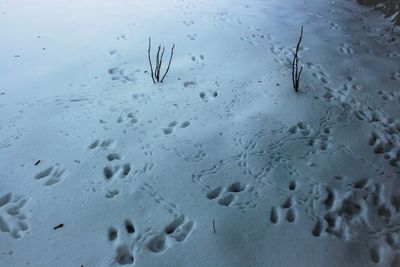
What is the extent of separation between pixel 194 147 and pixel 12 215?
1.31 metres

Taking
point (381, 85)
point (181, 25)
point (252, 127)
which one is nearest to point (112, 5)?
point (181, 25)

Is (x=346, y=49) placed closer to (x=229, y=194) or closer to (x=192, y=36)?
(x=192, y=36)

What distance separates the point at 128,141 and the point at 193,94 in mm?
898

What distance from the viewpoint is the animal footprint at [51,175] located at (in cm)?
240

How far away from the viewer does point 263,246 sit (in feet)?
6.68

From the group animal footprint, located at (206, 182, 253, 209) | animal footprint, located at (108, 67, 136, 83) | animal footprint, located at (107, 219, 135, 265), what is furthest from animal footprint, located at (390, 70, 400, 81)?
animal footprint, located at (107, 219, 135, 265)

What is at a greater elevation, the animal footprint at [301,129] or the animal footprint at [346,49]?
the animal footprint at [346,49]

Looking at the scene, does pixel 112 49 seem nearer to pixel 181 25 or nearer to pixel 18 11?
pixel 181 25

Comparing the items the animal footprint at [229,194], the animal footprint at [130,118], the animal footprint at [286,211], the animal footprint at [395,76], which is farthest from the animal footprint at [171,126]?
the animal footprint at [395,76]

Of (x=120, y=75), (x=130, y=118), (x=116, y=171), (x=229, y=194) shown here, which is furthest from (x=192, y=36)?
(x=229, y=194)

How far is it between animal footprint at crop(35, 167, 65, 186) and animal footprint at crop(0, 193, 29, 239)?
194 millimetres

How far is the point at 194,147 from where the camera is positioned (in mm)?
2723

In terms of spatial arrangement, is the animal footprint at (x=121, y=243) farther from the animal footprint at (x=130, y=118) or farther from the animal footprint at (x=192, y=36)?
the animal footprint at (x=192, y=36)

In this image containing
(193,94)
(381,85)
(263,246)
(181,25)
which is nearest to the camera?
(263,246)
